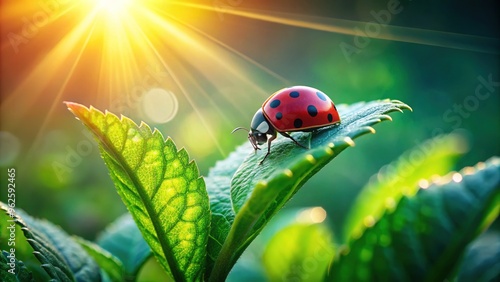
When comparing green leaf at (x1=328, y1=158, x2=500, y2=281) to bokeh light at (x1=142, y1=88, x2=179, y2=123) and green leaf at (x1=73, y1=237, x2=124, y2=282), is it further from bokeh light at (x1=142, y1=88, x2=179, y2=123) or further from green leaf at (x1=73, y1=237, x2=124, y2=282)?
bokeh light at (x1=142, y1=88, x2=179, y2=123)

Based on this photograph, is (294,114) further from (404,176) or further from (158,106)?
(158,106)

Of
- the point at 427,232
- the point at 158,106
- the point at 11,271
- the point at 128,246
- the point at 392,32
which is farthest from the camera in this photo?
the point at 392,32

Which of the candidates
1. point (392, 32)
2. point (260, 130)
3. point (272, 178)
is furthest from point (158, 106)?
point (272, 178)

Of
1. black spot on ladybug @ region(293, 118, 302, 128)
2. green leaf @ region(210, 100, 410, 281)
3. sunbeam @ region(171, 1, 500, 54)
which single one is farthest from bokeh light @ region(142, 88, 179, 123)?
green leaf @ region(210, 100, 410, 281)

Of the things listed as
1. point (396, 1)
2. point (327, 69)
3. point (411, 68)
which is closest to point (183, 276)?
point (327, 69)

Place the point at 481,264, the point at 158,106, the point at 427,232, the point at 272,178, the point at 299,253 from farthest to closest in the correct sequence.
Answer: the point at 158,106 < the point at 299,253 < the point at 481,264 < the point at 427,232 < the point at 272,178

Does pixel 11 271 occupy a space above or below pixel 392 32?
below

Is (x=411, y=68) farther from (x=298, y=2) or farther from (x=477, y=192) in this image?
(x=477, y=192)

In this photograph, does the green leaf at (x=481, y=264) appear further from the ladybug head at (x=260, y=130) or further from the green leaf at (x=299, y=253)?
the ladybug head at (x=260, y=130)
